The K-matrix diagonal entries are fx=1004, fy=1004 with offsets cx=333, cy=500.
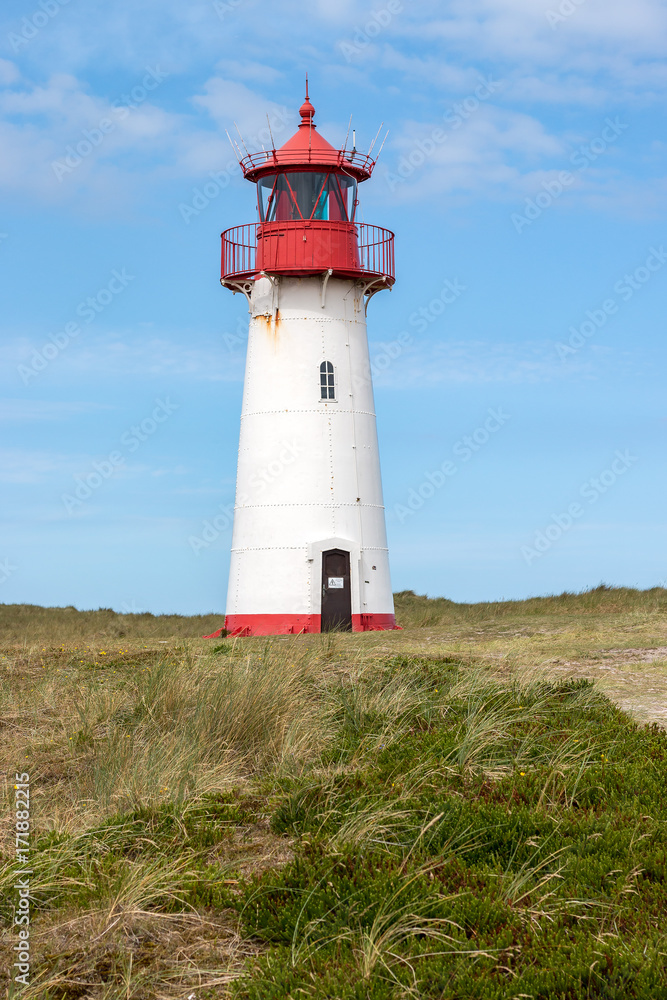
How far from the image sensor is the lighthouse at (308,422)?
2377cm

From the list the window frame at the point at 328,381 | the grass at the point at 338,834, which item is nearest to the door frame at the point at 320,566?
the window frame at the point at 328,381

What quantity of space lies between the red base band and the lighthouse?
3 centimetres

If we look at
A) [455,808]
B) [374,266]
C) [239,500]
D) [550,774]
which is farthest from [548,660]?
[374,266]

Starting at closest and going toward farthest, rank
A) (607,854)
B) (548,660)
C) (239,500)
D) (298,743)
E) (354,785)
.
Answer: (607,854), (354,785), (298,743), (548,660), (239,500)

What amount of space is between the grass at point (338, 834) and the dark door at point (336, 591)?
34.2 ft

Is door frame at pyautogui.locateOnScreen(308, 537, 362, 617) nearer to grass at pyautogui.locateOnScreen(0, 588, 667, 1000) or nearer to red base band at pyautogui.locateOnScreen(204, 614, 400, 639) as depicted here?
red base band at pyautogui.locateOnScreen(204, 614, 400, 639)

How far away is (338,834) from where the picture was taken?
7461mm

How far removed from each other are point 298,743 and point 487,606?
82.8 ft

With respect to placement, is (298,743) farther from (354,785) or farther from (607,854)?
(607,854)

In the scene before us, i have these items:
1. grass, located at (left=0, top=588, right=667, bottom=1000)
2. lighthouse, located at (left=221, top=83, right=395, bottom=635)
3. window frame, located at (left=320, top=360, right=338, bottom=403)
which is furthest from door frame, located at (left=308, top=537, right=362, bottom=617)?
grass, located at (left=0, top=588, right=667, bottom=1000)

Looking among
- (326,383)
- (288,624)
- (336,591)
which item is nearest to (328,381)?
(326,383)

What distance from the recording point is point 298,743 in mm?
9477

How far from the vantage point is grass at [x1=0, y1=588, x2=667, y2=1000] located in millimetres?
5875

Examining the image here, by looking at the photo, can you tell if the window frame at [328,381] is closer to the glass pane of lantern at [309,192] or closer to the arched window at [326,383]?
the arched window at [326,383]
